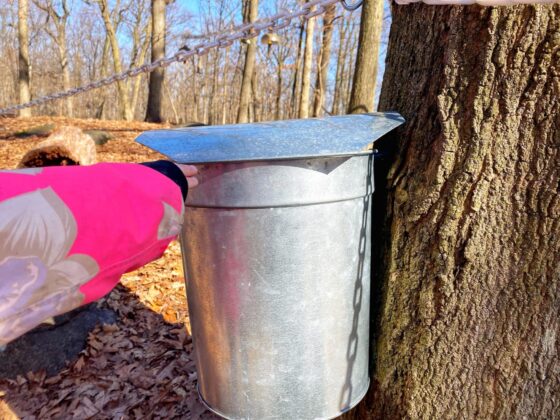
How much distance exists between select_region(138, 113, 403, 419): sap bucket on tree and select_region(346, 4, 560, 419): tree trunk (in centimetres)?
14

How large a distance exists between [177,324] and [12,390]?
44.9 inches

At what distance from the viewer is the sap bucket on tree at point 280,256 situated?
4.08 ft

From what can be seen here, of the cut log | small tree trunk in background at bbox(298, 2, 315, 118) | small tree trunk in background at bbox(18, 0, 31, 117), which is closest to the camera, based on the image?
the cut log

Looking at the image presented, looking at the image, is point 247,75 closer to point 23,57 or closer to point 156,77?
point 156,77

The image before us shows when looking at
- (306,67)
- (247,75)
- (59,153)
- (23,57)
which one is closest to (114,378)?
(59,153)

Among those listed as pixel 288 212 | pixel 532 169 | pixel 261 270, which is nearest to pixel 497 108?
pixel 532 169

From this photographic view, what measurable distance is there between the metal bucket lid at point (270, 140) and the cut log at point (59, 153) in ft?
13.4

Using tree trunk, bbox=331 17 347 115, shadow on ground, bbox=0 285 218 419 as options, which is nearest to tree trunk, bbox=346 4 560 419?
shadow on ground, bbox=0 285 218 419

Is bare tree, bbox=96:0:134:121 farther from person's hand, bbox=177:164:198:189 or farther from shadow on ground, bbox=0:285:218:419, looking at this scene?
person's hand, bbox=177:164:198:189

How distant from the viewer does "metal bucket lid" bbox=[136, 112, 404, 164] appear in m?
1.21

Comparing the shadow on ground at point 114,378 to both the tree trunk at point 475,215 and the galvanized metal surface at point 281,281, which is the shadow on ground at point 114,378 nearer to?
the galvanized metal surface at point 281,281

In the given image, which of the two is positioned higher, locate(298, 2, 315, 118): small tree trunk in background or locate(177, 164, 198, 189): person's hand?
locate(298, 2, 315, 118): small tree trunk in background

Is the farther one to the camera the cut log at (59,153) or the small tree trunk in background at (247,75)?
the small tree trunk in background at (247,75)

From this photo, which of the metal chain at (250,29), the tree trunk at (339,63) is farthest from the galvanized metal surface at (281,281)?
the tree trunk at (339,63)
